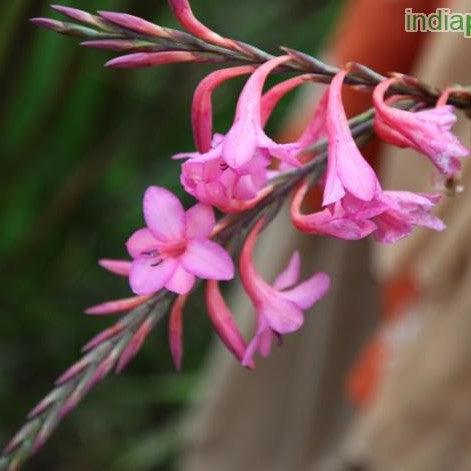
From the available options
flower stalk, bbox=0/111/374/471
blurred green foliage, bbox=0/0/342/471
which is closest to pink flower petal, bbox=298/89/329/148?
flower stalk, bbox=0/111/374/471

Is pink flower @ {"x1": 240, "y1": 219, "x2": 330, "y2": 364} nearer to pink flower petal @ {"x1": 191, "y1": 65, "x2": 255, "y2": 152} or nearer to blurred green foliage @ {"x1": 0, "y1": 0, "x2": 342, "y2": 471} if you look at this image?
pink flower petal @ {"x1": 191, "y1": 65, "x2": 255, "y2": 152}

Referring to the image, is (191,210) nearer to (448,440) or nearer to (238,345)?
(238,345)

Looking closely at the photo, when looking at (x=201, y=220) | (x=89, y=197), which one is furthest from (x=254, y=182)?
(x=89, y=197)

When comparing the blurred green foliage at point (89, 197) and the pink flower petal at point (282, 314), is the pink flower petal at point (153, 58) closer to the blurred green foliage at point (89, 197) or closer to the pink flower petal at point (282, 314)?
the pink flower petal at point (282, 314)

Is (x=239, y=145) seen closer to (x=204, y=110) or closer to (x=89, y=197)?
(x=204, y=110)

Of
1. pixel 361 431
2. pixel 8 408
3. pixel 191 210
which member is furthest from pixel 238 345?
pixel 8 408

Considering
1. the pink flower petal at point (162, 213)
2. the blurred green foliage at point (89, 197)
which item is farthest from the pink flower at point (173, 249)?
the blurred green foliage at point (89, 197)
